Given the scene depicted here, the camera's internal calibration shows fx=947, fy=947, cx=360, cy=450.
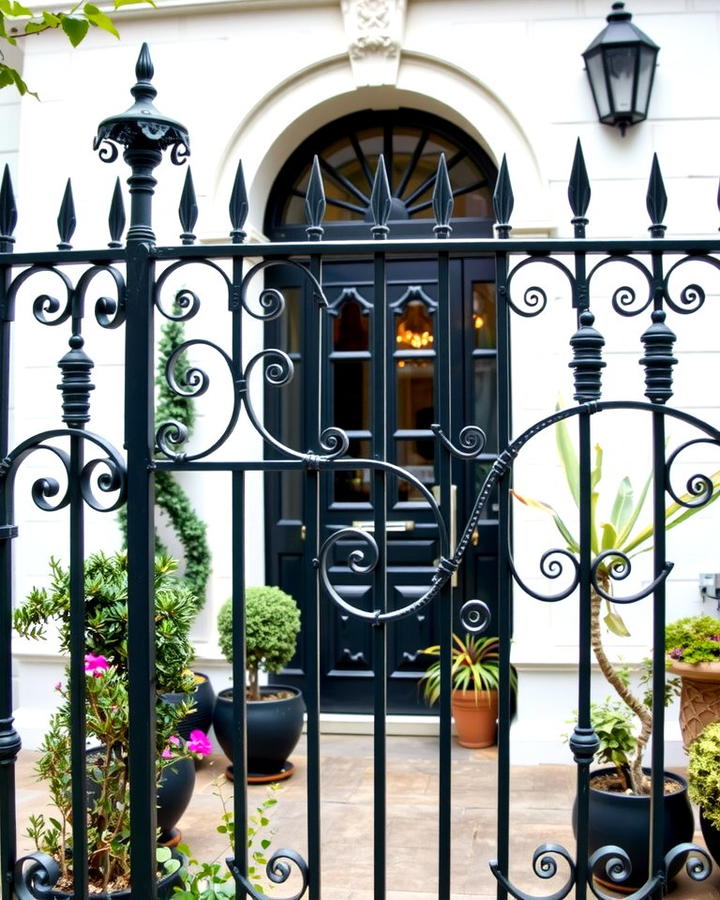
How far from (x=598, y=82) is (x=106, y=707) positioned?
4.01 metres

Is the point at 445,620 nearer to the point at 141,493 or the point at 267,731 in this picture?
the point at 141,493

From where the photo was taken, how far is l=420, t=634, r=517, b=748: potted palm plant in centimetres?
520

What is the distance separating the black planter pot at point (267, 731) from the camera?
15.3 feet

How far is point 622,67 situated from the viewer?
4.88 metres

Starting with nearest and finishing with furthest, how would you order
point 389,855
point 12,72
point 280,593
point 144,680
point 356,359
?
1. point 144,680
2. point 12,72
3. point 389,855
4. point 280,593
5. point 356,359

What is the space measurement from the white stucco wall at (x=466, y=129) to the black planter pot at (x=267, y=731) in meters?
0.62

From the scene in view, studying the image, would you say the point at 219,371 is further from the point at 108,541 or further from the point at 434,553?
the point at 434,553

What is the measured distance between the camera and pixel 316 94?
17.6ft

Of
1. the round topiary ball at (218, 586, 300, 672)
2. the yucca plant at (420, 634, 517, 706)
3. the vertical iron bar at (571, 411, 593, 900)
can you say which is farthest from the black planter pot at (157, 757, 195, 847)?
the vertical iron bar at (571, 411, 593, 900)

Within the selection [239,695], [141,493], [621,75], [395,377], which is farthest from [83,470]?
[621,75]

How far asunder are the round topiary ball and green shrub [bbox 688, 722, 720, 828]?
2.16 m

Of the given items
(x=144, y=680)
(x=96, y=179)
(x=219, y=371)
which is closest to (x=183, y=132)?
(x=144, y=680)

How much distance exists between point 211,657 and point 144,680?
3.25 meters

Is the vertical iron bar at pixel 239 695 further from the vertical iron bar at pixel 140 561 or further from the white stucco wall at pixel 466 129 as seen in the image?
the white stucco wall at pixel 466 129
